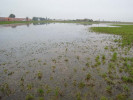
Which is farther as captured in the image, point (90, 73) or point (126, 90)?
point (90, 73)

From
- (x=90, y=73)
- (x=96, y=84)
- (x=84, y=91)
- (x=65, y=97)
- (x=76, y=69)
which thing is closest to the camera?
(x=65, y=97)

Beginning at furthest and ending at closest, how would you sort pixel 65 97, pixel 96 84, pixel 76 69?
pixel 76 69
pixel 96 84
pixel 65 97

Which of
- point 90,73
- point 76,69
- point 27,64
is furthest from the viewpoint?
point 27,64

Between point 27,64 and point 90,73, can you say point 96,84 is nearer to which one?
point 90,73

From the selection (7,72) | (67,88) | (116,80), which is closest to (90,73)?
(116,80)

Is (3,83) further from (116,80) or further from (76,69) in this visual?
(116,80)

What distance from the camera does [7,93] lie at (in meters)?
5.06

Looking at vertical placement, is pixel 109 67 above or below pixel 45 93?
above

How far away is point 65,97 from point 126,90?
3.37m

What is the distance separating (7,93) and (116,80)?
6448 millimetres

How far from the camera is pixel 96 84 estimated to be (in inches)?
228

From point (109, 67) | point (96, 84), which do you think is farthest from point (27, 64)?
point (109, 67)

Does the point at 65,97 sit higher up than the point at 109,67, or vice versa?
the point at 109,67

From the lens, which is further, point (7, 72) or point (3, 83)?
point (7, 72)
